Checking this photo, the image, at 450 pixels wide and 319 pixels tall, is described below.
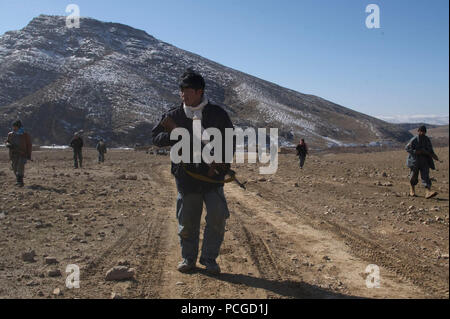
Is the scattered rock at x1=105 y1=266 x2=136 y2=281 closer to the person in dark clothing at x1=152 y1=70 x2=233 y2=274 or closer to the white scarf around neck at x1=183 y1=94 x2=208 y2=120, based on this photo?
the person in dark clothing at x1=152 y1=70 x2=233 y2=274

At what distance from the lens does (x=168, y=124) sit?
410 centimetres

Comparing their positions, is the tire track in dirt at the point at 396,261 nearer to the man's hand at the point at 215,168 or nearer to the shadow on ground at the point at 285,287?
the shadow on ground at the point at 285,287

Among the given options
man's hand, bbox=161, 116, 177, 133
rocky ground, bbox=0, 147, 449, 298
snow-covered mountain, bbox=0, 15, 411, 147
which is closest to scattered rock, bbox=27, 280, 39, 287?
rocky ground, bbox=0, 147, 449, 298

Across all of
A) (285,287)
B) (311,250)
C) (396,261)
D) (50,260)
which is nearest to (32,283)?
(50,260)

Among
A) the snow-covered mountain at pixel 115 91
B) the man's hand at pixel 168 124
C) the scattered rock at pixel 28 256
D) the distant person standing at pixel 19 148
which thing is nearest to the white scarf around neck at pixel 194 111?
the man's hand at pixel 168 124

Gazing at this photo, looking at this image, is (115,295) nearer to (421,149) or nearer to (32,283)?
(32,283)

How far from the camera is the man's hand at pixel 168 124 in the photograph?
409 cm

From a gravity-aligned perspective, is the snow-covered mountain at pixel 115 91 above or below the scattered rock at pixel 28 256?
above

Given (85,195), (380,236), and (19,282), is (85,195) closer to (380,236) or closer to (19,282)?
(19,282)

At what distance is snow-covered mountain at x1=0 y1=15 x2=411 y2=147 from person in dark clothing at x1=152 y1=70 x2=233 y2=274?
58.9 metres

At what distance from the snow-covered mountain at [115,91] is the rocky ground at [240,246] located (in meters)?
55.2

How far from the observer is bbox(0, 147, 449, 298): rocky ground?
3.79 metres

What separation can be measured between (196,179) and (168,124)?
0.62 metres

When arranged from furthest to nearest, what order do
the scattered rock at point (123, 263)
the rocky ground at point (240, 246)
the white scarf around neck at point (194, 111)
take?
the scattered rock at point (123, 263)
the white scarf around neck at point (194, 111)
the rocky ground at point (240, 246)
